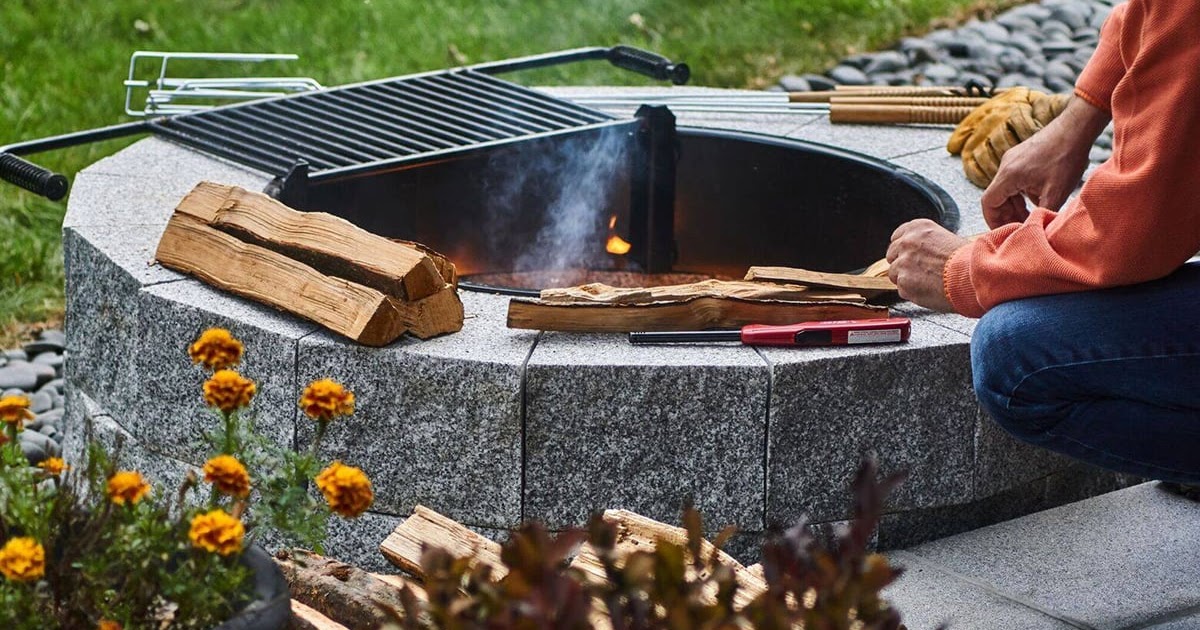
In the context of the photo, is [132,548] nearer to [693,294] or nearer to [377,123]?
[693,294]

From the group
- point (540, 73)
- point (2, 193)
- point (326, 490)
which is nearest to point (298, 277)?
point (326, 490)

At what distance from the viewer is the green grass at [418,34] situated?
665cm

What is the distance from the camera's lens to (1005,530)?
3.10 meters

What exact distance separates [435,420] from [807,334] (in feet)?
2.37

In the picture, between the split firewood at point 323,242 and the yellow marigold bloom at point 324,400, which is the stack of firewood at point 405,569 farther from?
the split firewood at point 323,242

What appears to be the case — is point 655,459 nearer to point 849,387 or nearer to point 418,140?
point 849,387

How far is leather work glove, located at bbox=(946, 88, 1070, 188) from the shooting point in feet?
11.8

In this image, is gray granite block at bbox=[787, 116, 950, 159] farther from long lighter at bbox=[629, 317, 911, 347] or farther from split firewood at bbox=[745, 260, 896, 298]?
long lighter at bbox=[629, 317, 911, 347]

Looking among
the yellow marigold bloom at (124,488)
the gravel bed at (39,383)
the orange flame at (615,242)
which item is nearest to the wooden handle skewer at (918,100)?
the orange flame at (615,242)

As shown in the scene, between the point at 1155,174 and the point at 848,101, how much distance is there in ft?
7.06

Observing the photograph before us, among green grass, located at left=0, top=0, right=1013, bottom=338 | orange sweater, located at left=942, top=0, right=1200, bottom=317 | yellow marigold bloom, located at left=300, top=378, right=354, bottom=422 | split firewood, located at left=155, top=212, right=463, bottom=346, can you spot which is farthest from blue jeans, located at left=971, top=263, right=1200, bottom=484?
green grass, located at left=0, top=0, right=1013, bottom=338

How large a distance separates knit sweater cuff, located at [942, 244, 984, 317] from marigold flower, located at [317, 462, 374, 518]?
3.94 ft

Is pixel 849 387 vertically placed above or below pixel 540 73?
below

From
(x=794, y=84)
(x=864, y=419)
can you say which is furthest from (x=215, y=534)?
(x=794, y=84)
